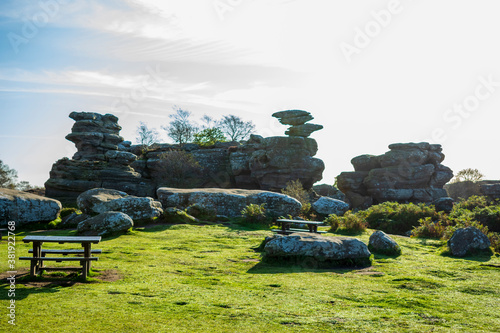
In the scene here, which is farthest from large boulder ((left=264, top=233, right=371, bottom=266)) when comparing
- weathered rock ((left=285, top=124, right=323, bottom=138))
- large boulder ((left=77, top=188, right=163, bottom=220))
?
weathered rock ((left=285, top=124, right=323, bottom=138))

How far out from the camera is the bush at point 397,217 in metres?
24.4

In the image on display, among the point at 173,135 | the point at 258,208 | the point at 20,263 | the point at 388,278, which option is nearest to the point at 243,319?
the point at 388,278

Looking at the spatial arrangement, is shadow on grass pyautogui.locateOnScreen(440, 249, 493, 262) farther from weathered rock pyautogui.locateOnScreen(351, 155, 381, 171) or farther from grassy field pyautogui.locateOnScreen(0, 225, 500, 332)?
weathered rock pyautogui.locateOnScreen(351, 155, 381, 171)

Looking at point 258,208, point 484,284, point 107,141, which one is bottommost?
point 484,284

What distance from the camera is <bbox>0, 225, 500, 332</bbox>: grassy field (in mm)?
6105

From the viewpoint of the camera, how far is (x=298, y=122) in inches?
2016

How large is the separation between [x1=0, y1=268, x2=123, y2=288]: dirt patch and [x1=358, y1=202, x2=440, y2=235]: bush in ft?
63.1

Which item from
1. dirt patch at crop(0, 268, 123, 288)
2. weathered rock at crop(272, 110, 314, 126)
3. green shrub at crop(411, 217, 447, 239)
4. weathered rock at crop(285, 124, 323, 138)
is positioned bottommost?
dirt patch at crop(0, 268, 123, 288)

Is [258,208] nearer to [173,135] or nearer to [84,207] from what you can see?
[84,207]

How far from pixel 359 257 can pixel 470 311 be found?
4.92 meters

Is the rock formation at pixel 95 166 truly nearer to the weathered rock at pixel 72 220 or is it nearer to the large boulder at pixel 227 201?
the large boulder at pixel 227 201

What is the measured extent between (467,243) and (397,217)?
10464 mm

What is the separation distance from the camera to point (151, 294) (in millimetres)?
7805

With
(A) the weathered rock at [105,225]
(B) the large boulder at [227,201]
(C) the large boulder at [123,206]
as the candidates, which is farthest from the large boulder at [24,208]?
(B) the large boulder at [227,201]
